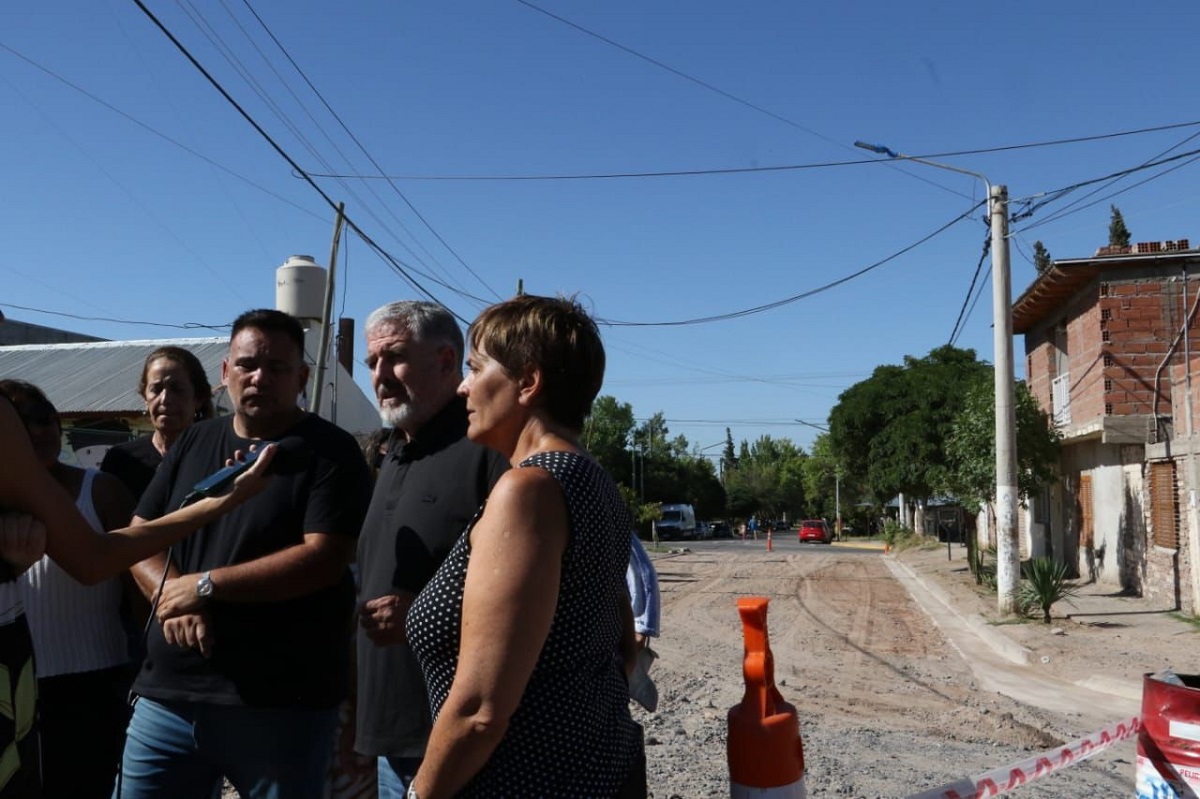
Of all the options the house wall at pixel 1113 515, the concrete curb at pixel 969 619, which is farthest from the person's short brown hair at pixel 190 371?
the house wall at pixel 1113 515

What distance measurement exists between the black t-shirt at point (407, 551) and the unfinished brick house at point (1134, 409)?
1289 cm

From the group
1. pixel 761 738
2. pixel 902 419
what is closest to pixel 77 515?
pixel 761 738

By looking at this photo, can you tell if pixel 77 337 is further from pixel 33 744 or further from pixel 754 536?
pixel 754 536

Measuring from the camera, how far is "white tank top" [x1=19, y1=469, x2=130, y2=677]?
2.98 m

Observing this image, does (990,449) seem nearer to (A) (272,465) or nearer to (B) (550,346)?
(A) (272,465)

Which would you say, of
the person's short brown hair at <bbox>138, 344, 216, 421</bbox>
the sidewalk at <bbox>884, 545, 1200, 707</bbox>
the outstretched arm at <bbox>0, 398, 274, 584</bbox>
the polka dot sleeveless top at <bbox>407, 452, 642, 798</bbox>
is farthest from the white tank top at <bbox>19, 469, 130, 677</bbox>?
the sidewalk at <bbox>884, 545, 1200, 707</bbox>

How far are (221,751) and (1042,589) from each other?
40.5 ft

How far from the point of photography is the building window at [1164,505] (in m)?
14.0

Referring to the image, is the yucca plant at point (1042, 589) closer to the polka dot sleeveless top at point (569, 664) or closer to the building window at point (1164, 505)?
the building window at point (1164, 505)

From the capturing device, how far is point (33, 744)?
2006 millimetres

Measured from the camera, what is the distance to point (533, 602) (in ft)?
5.47

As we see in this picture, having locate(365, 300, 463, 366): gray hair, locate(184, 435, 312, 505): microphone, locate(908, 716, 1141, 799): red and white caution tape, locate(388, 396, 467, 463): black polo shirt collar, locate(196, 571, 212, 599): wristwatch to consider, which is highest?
locate(365, 300, 463, 366): gray hair

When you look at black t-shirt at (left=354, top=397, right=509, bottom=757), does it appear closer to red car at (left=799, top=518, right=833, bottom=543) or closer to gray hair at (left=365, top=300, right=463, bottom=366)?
gray hair at (left=365, top=300, right=463, bottom=366)

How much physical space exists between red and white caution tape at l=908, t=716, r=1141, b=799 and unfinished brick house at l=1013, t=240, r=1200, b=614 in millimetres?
10681
